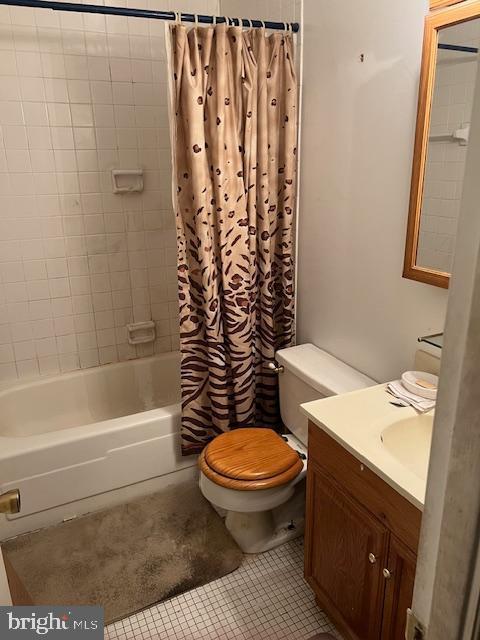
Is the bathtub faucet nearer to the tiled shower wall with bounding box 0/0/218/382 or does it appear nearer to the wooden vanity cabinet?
the wooden vanity cabinet

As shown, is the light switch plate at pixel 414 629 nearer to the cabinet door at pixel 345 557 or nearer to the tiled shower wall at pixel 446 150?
the cabinet door at pixel 345 557

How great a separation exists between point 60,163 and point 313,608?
7.64ft

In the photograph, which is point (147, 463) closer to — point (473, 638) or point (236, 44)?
point (236, 44)

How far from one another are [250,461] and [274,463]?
9 centimetres

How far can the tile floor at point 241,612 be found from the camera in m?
1.73

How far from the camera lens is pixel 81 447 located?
2176 millimetres

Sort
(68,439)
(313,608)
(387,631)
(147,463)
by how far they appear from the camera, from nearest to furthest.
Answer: (387,631) < (313,608) < (68,439) < (147,463)

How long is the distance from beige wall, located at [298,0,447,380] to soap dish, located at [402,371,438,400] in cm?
16

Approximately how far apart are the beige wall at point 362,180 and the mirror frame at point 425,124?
2.7 inches

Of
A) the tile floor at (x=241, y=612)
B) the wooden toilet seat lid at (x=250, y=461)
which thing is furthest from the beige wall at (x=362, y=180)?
the tile floor at (x=241, y=612)

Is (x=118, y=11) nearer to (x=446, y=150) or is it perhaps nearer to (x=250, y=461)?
(x=446, y=150)

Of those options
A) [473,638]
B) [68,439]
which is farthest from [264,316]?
[473,638]

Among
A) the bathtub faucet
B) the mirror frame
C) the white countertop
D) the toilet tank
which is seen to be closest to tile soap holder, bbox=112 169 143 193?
the toilet tank

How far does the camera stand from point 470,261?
44cm
